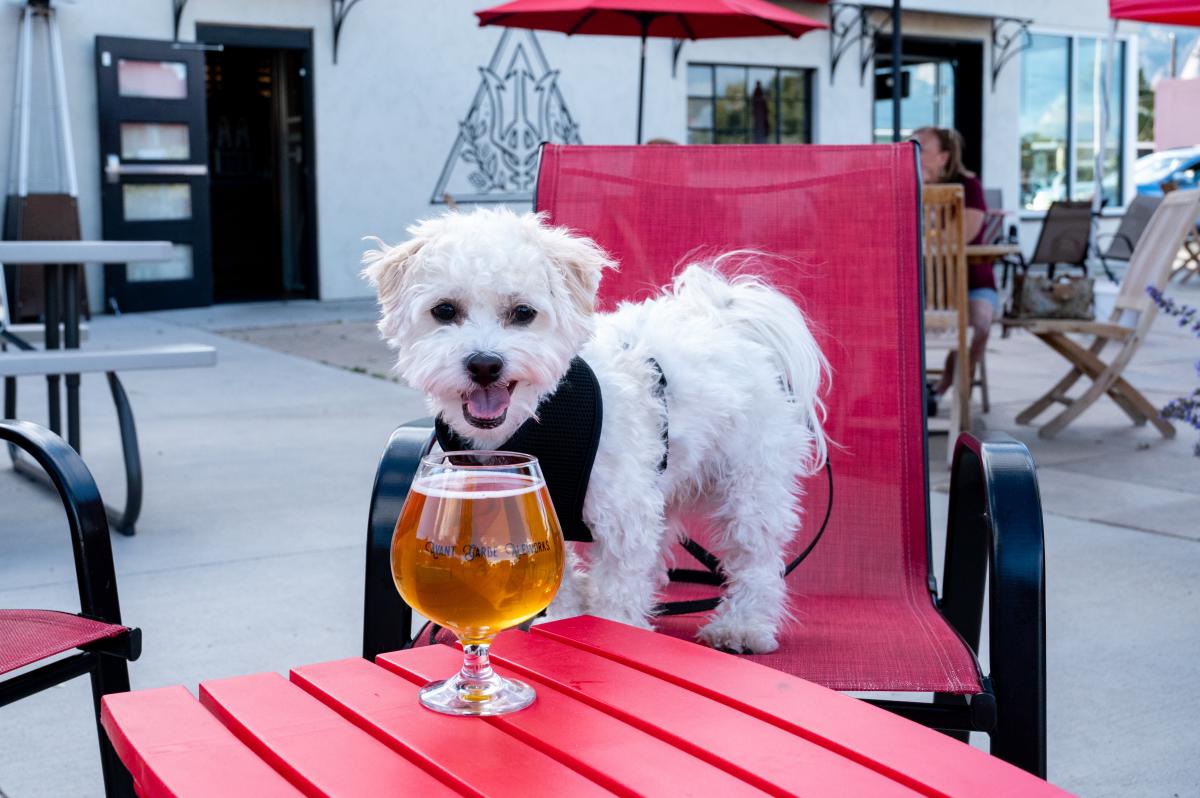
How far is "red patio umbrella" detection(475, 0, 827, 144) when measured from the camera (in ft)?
23.1

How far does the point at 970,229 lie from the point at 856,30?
1008 cm

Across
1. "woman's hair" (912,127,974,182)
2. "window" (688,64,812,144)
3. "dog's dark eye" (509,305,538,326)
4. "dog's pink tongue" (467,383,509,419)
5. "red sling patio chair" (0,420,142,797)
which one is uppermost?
"window" (688,64,812,144)

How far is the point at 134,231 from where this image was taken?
36.5 ft

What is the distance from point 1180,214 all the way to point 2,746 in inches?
208

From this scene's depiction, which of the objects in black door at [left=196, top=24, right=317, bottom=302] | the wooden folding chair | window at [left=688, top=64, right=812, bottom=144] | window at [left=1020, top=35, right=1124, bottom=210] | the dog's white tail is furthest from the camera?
window at [left=1020, top=35, right=1124, bottom=210]

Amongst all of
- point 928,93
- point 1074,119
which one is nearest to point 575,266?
point 928,93

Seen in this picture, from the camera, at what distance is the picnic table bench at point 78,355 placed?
4078 millimetres

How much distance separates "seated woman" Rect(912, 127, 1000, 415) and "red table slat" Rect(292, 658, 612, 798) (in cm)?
539

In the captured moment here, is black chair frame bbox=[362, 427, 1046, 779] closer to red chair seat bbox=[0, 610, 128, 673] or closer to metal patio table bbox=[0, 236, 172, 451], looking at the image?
red chair seat bbox=[0, 610, 128, 673]

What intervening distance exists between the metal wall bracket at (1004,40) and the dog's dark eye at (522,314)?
16279 mm

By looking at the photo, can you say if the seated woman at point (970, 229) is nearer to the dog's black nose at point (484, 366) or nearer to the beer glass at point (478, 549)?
the dog's black nose at point (484, 366)

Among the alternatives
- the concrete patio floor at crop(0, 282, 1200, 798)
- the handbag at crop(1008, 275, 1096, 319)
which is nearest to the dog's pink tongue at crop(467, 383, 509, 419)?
the concrete patio floor at crop(0, 282, 1200, 798)

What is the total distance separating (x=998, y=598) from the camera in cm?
179

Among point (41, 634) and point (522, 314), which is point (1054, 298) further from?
point (41, 634)
